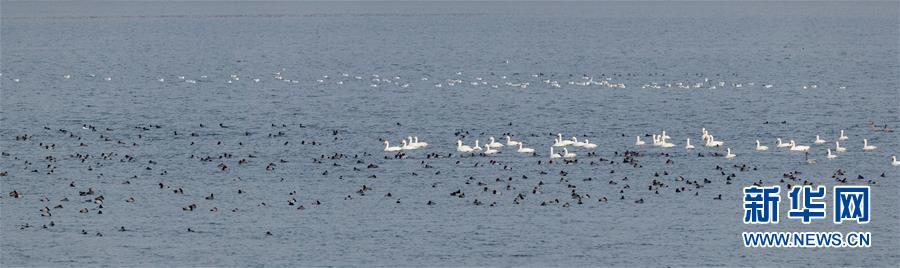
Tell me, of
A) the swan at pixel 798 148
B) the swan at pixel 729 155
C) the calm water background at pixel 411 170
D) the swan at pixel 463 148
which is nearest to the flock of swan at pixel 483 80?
the calm water background at pixel 411 170

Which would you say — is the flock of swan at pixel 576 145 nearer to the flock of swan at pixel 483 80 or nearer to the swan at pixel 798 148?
the swan at pixel 798 148

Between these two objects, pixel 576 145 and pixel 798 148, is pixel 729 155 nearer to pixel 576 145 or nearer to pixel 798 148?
pixel 798 148

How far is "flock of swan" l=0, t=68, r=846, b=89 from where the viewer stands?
132 m

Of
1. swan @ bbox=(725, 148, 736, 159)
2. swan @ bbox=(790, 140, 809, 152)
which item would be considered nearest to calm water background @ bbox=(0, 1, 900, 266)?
swan @ bbox=(790, 140, 809, 152)

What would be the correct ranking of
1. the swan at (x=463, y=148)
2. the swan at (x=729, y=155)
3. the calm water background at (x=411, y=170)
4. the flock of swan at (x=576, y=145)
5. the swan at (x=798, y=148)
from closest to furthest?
1. the calm water background at (x=411, y=170)
2. the swan at (x=729, y=155)
3. the flock of swan at (x=576, y=145)
4. the swan at (x=798, y=148)
5. the swan at (x=463, y=148)

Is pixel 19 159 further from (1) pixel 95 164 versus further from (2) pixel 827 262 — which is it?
(2) pixel 827 262

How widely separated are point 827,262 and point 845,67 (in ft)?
319

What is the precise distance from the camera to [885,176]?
76.0 meters

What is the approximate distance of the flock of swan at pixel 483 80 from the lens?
13238 centimetres

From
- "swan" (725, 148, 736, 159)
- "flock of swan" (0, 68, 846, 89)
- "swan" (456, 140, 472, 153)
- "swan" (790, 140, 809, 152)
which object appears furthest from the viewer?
"flock of swan" (0, 68, 846, 89)

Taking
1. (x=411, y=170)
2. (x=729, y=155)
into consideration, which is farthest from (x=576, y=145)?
(x=411, y=170)

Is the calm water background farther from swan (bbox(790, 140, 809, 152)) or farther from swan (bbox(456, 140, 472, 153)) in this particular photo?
swan (bbox(456, 140, 472, 153))

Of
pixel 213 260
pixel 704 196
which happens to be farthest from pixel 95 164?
pixel 704 196

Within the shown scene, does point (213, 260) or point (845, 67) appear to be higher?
point (845, 67)
